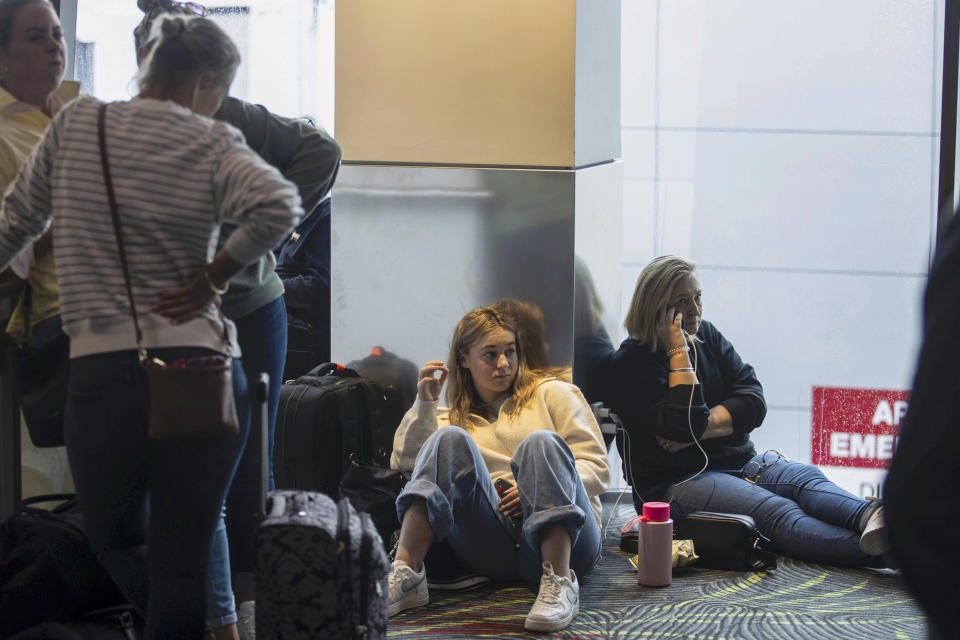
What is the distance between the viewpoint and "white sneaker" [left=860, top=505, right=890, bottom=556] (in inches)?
110

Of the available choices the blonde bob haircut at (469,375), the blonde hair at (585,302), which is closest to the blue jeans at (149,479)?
the blonde bob haircut at (469,375)

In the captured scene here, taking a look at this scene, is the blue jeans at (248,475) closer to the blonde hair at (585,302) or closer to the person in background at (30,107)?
the person in background at (30,107)

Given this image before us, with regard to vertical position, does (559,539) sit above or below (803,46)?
below

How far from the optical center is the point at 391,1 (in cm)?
303

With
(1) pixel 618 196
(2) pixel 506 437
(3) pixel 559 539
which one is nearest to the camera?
(3) pixel 559 539

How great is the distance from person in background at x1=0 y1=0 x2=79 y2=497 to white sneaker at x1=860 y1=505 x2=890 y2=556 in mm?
2195

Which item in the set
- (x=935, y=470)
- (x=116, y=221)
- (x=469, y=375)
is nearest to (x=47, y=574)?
(x=116, y=221)

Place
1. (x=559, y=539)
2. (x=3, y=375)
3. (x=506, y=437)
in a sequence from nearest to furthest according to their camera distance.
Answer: (x=3, y=375)
(x=559, y=539)
(x=506, y=437)

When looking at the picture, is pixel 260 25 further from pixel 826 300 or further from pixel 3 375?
pixel 826 300

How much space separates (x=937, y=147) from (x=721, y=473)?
1509mm

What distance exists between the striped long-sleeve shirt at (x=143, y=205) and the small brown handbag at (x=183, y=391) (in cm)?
1

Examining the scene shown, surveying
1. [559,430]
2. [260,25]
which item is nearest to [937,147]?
[559,430]

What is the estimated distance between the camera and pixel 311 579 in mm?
1657

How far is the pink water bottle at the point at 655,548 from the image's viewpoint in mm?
2699
